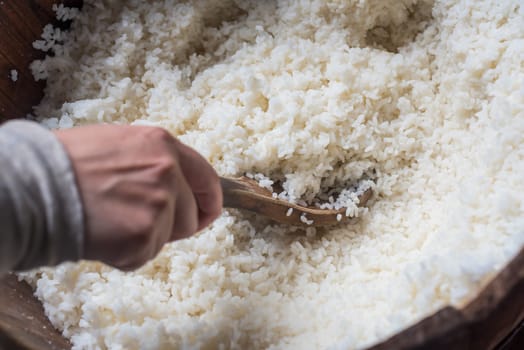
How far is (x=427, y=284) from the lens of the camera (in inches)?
37.7

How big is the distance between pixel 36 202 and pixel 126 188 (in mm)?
129

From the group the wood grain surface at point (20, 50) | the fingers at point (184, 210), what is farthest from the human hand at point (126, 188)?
the wood grain surface at point (20, 50)

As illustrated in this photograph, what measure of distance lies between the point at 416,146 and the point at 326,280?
0.37 metres

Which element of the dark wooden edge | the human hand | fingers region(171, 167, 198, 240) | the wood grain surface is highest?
the dark wooden edge

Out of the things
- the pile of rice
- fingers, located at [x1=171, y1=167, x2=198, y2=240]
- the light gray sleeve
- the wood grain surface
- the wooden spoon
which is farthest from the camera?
the wood grain surface

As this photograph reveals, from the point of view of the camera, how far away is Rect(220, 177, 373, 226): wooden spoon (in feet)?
3.94

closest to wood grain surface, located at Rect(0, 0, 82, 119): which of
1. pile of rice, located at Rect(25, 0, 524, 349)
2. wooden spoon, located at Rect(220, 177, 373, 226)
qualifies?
pile of rice, located at Rect(25, 0, 524, 349)

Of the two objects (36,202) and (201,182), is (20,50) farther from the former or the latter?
(36,202)

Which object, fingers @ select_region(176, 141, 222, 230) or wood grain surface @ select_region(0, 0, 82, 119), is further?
wood grain surface @ select_region(0, 0, 82, 119)

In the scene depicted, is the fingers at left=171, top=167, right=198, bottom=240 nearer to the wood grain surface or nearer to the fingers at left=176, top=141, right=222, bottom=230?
the fingers at left=176, top=141, right=222, bottom=230

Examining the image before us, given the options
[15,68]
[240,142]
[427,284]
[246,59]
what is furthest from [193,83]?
[427,284]

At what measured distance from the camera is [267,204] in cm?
125

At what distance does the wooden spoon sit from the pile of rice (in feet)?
0.12

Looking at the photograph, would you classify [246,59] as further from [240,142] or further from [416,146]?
[416,146]
